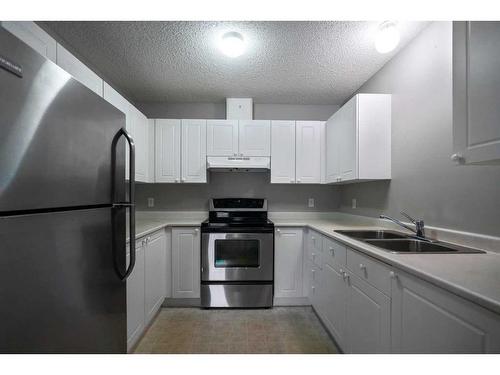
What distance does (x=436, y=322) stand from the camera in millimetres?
866

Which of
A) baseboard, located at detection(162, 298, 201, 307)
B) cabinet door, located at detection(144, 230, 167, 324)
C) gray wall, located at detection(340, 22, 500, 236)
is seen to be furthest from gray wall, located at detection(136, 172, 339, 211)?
baseboard, located at detection(162, 298, 201, 307)

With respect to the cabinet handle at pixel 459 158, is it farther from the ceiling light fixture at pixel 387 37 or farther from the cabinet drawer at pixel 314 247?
the cabinet drawer at pixel 314 247

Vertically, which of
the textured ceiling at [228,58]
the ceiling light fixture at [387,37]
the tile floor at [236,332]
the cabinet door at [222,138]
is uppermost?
the textured ceiling at [228,58]

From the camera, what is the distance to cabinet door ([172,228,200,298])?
2508 mm

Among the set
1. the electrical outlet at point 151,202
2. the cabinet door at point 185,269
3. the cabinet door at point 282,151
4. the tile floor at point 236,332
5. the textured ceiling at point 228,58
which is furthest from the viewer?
the electrical outlet at point 151,202

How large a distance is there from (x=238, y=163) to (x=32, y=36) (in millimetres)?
1912

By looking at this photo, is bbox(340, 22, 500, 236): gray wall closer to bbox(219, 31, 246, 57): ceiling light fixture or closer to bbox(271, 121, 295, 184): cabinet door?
bbox(271, 121, 295, 184): cabinet door

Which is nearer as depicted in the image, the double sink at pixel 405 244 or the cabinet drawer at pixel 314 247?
the double sink at pixel 405 244

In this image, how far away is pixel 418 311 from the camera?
3.15ft

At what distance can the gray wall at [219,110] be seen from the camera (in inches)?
123

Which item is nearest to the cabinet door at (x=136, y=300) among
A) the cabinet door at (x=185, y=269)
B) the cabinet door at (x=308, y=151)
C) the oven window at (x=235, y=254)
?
the cabinet door at (x=185, y=269)

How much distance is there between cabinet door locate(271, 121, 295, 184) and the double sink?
3.65 ft

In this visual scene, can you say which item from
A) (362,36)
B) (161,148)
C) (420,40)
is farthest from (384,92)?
(161,148)
